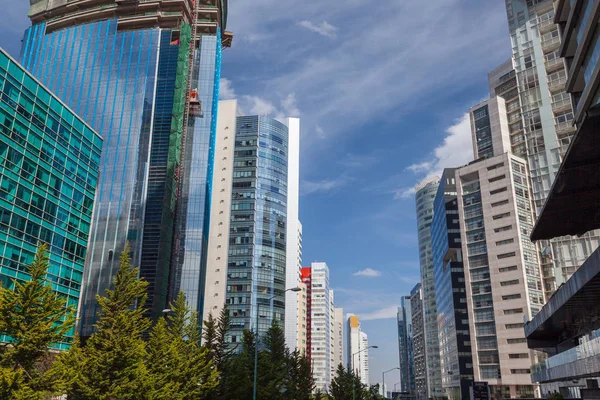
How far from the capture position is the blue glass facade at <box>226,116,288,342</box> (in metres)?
118

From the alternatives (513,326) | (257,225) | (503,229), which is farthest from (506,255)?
(257,225)

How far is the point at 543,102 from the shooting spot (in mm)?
104250

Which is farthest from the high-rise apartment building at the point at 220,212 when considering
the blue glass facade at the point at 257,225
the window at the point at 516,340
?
the window at the point at 516,340

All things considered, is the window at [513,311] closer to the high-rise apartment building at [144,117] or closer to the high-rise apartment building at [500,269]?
the high-rise apartment building at [500,269]

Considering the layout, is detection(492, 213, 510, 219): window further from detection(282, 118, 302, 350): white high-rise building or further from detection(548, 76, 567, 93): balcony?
detection(282, 118, 302, 350): white high-rise building

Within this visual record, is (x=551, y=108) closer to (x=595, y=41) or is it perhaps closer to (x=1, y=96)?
(x=595, y=41)

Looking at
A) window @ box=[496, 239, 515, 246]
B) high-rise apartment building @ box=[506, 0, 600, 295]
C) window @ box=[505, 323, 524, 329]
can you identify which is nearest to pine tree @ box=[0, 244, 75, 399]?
window @ box=[505, 323, 524, 329]

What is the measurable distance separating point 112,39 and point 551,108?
320ft

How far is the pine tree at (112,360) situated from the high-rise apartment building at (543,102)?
3334 inches

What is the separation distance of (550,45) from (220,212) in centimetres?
8276

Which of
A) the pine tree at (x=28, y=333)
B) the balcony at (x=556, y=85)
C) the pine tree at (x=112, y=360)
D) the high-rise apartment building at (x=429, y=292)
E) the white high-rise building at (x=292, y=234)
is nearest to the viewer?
the pine tree at (x=28, y=333)

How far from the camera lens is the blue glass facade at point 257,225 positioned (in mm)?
118000

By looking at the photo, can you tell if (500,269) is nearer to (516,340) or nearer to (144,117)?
(516,340)

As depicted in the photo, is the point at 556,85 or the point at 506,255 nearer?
the point at 506,255
